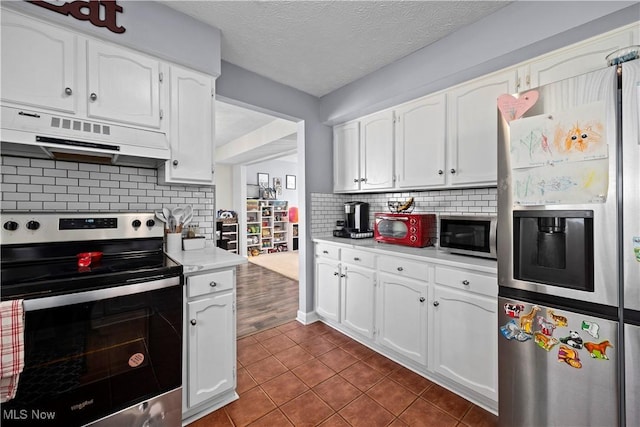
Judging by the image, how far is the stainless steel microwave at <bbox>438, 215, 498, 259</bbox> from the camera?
181cm

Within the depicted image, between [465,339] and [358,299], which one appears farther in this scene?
[358,299]

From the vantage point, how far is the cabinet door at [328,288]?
2684 mm

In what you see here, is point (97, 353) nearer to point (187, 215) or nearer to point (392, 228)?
point (187, 215)

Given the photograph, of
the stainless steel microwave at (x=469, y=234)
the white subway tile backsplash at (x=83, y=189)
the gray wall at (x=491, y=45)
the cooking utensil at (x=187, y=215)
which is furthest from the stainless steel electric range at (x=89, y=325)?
the gray wall at (x=491, y=45)

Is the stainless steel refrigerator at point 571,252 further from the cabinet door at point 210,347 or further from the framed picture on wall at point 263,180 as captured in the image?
the framed picture on wall at point 263,180

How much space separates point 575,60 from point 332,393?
2.54m

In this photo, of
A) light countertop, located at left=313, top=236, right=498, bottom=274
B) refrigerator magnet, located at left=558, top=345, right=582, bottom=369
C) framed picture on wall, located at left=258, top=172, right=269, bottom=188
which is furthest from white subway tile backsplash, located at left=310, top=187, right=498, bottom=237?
framed picture on wall, located at left=258, top=172, right=269, bottom=188

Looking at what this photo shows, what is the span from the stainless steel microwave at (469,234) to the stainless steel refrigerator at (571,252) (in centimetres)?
49

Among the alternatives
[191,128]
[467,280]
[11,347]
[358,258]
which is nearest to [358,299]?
[358,258]

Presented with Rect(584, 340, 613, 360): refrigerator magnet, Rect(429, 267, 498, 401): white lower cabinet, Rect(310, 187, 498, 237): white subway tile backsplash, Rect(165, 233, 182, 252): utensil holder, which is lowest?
Rect(429, 267, 498, 401): white lower cabinet

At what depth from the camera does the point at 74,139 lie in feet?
4.63

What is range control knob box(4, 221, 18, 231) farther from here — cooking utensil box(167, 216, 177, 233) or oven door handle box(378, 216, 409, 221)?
oven door handle box(378, 216, 409, 221)

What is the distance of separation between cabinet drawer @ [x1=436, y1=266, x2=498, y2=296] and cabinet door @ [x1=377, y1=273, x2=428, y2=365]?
0.54 ft

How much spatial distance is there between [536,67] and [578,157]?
0.94 meters
